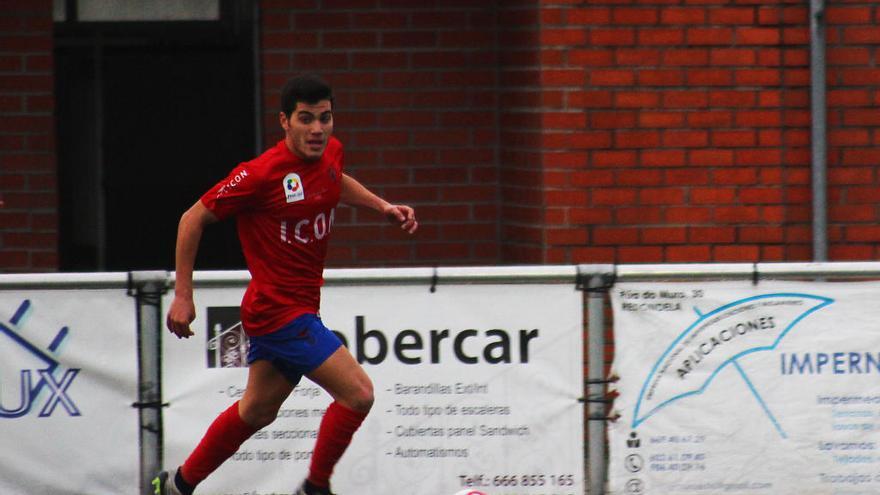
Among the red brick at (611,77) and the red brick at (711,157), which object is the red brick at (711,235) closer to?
the red brick at (711,157)

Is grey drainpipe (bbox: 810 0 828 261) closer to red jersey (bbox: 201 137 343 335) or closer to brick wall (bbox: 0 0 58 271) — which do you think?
red jersey (bbox: 201 137 343 335)

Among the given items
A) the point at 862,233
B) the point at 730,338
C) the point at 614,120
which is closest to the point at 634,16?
the point at 614,120

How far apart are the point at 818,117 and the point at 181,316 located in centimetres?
402

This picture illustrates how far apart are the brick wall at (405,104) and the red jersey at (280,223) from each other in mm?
2651

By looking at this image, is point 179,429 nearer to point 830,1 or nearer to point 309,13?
point 309,13

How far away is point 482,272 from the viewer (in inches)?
278

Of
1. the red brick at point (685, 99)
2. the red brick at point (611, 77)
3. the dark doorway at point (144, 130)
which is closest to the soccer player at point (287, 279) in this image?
the red brick at point (611, 77)

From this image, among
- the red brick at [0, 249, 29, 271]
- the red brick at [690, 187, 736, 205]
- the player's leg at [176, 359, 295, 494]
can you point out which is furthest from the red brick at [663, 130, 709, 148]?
the red brick at [0, 249, 29, 271]

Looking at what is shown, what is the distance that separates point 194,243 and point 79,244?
3459 mm

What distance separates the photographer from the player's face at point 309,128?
6250 mm

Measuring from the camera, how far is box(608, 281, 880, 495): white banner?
709 centimetres

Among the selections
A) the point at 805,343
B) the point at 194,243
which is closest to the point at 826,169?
the point at 805,343

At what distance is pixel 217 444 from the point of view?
6.57 m

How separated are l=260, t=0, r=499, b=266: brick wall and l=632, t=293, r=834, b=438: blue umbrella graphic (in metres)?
→ 2.35
